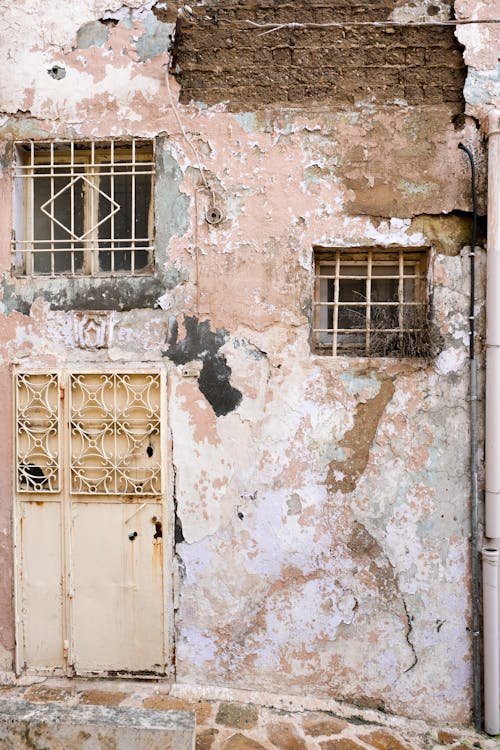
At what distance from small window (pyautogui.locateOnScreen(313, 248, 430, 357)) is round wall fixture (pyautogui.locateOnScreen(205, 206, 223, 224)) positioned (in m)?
0.70

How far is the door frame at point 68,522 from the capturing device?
3.66m

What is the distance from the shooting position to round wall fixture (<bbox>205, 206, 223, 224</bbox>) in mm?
3617

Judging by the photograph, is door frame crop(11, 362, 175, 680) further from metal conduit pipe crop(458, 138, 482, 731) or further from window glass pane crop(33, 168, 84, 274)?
metal conduit pipe crop(458, 138, 482, 731)

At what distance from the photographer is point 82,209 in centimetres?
388

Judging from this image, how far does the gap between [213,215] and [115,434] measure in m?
1.61

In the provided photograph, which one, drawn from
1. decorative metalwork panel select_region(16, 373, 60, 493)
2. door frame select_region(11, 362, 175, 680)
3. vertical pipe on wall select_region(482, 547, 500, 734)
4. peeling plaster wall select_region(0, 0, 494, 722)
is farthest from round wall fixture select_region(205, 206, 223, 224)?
vertical pipe on wall select_region(482, 547, 500, 734)

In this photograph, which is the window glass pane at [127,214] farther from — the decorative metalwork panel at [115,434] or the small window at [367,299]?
the small window at [367,299]

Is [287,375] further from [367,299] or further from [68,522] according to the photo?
[68,522]

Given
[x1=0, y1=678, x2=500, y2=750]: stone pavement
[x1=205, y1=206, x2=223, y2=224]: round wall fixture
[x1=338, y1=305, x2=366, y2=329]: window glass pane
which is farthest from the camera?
[x1=338, y1=305, x2=366, y2=329]: window glass pane

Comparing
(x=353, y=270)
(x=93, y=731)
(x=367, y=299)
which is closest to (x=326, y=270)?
(x=353, y=270)

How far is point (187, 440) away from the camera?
3.66m

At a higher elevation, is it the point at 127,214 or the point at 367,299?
the point at 127,214

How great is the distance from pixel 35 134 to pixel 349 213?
2202 mm

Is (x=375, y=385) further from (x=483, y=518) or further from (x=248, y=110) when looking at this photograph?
(x=248, y=110)
